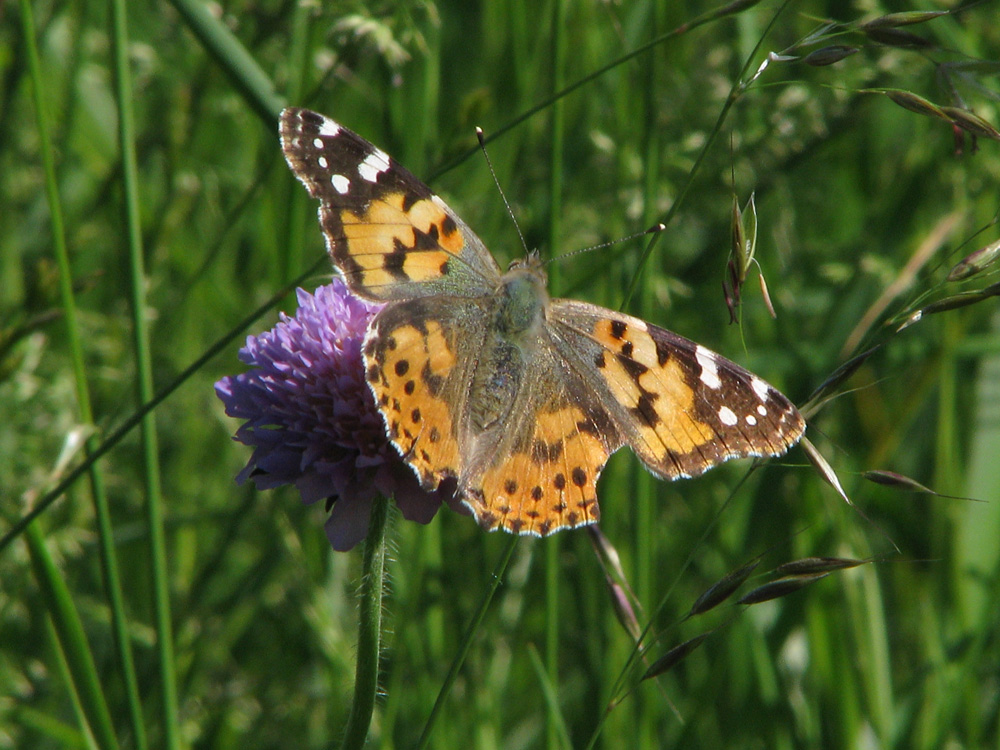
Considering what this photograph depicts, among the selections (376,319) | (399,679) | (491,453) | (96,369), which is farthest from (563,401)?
(96,369)

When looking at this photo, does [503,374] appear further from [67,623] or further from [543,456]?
[67,623]

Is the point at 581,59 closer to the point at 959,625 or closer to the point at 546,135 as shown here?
the point at 546,135

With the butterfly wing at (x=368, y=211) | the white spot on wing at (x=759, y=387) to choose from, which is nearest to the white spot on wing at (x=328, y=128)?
the butterfly wing at (x=368, y=211)

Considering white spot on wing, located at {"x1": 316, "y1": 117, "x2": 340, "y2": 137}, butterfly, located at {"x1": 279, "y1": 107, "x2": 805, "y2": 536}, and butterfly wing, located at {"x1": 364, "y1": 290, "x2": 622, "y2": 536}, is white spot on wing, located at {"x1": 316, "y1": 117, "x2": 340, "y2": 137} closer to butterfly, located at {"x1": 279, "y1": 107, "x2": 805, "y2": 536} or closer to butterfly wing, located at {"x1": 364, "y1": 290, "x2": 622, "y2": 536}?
butterfly, located at {"x1": 279, "y1": 107, "x2": 805, "y2": 536}

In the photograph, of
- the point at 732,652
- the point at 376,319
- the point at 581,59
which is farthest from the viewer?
the point at 581,59

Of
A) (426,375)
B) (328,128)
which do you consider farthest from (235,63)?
(426,375)

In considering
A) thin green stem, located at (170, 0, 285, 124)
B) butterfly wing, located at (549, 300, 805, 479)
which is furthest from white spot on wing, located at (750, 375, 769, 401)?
thin green stem, located at (170, 0, 285, 124)

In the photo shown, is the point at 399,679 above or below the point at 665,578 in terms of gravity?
below
